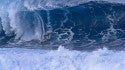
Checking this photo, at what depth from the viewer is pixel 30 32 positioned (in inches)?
454

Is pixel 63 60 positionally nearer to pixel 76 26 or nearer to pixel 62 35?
pixel 62 35

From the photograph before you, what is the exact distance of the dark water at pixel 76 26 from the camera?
1052 centimetres

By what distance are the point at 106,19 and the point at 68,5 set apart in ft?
5.13

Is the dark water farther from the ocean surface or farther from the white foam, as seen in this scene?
the white foam

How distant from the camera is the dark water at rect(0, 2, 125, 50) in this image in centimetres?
1052

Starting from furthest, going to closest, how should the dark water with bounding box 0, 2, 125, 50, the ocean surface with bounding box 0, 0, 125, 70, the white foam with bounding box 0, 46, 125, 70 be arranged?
the dark water with bounding box 0, 2, 125, 50, the ocean surface with bounding box 0, 0, 125, 70, the white foam with bounding box 0, 46, 125, 70

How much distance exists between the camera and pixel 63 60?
8.61 metres

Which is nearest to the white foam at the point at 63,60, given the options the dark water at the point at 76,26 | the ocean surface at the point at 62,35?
the ocean surface at the point at 62,35

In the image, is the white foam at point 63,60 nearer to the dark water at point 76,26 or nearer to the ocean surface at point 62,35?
the ocean surface at point 62,35

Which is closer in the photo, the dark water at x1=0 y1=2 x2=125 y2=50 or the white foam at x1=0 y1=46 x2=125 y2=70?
the white foam at x1=0 y1=46 x2=125 y2=70

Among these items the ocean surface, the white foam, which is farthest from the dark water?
the white foam

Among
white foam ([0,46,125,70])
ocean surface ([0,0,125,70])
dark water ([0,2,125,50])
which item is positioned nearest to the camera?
white foam ([0,46,125,70])

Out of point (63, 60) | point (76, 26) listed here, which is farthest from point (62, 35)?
point (63, 60)

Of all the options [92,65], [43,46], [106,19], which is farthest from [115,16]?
[92,65]
